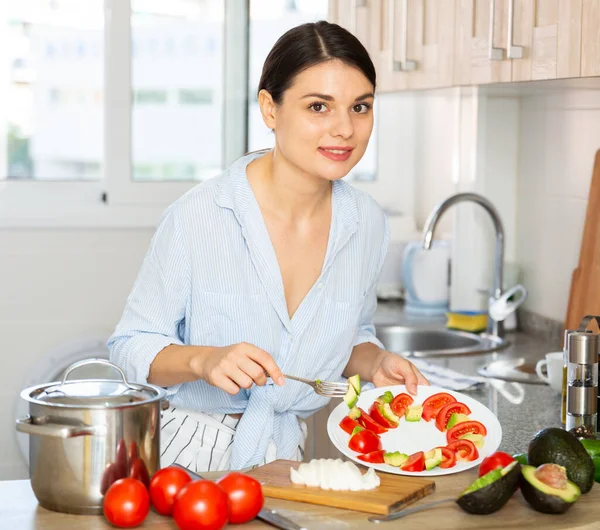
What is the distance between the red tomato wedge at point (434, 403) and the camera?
5.55ft

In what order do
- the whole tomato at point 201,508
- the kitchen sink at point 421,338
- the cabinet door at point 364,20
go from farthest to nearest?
1. the kitchen sink at point 421,338
2. the cabinet door at point 364,20
3. the whole tomato at point 201,508

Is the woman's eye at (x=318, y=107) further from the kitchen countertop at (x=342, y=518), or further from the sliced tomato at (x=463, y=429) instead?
the kitchen countertop at (x=342, y=518)

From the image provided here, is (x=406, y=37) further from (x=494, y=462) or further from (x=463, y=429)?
(x=494, y=462)

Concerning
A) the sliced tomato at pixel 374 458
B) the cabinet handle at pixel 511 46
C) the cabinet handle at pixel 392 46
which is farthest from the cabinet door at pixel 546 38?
the sliced tomato at pixel 374 458

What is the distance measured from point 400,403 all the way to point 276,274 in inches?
12.5

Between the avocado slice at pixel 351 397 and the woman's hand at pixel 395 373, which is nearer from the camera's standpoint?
the avocado slice at pixel 351 397

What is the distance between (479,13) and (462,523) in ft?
4.16

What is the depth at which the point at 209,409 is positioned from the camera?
6.20 ft

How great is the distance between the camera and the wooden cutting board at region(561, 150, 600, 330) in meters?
2.38

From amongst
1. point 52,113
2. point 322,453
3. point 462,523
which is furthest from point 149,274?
point 52,113

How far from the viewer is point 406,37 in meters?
2.62

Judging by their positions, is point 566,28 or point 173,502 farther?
point 566,28

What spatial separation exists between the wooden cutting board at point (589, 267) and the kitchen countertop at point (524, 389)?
20 centimetres

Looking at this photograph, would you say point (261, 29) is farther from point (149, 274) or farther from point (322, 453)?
point (149, 274)
